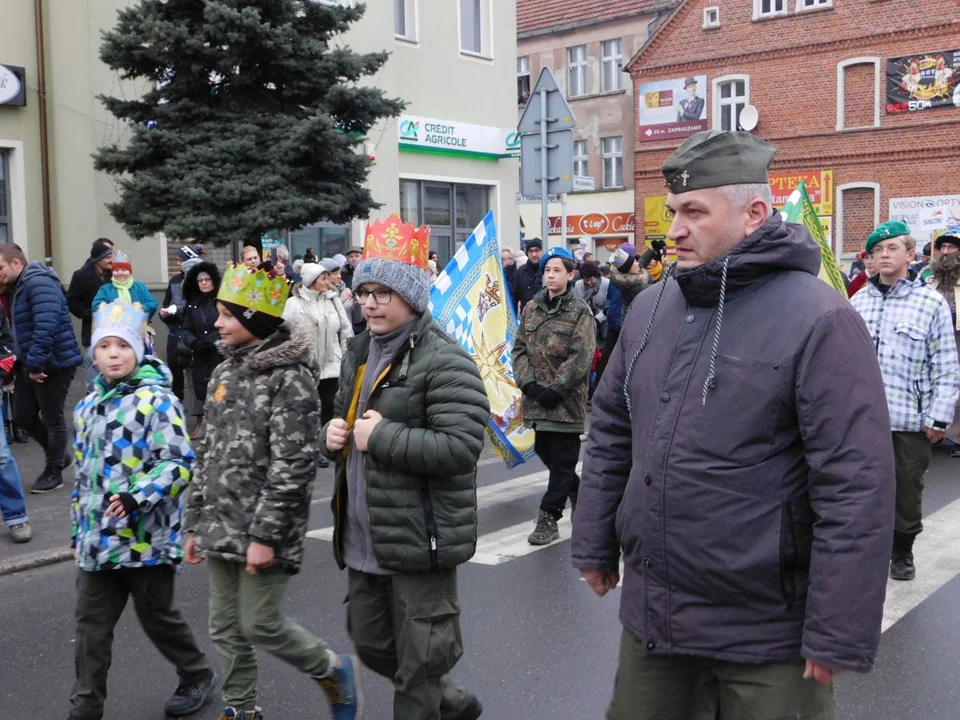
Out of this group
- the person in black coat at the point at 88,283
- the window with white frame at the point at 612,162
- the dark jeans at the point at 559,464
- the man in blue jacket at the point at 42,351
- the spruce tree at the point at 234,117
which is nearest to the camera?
the dark jeans at the point at 559,464

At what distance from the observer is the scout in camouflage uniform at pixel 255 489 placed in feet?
12.4

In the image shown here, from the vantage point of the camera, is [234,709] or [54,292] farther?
[54,292]

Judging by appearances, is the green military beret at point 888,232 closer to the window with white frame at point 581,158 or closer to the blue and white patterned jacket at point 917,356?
the blue and white patterned jacket at point 917,356

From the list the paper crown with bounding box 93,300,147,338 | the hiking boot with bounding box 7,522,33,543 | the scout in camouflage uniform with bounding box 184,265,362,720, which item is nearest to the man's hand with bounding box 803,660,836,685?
the scout in camouflage uniform with bounding box 184,265,362,720

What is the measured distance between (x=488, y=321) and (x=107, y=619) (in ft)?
14.1

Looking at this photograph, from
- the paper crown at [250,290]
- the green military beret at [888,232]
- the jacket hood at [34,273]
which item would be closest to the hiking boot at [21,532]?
the jacket hood at [34,273]

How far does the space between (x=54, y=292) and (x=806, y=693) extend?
7.44m

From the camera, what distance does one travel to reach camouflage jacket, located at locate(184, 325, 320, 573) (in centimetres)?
376

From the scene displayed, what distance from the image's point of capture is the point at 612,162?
41969 millimetres

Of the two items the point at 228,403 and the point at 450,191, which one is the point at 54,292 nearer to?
the point at 228,403

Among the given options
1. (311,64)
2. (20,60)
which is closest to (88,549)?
(311,64)

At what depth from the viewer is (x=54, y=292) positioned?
8.59 m

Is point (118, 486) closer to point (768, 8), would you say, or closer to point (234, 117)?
point (234, 117)

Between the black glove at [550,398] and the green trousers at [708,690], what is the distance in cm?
409
